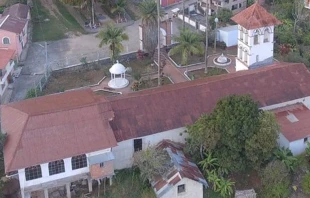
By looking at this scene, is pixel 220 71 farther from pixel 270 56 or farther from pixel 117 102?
pixel 117 102

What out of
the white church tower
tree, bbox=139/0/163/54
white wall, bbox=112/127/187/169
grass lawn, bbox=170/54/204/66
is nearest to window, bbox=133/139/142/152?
white wall, bbox=112/127/187/169

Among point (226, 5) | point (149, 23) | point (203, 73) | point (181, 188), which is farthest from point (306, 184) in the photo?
point (226, 5)

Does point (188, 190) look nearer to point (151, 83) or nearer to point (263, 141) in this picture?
point (263, 141)

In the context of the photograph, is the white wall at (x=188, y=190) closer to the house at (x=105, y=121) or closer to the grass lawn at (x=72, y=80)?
the house at (x=105, y=121)

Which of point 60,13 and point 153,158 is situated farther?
point 60,13

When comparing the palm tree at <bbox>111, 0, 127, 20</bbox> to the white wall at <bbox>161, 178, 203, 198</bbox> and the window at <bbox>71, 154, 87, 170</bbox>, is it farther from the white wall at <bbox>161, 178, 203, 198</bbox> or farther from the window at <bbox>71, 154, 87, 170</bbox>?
the white wall at <bbox>161, 178, 203, 198</bbox>

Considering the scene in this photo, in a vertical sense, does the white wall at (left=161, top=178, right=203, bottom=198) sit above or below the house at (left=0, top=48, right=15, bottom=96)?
below

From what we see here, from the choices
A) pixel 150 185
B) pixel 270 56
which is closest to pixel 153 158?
pixel 150 185
